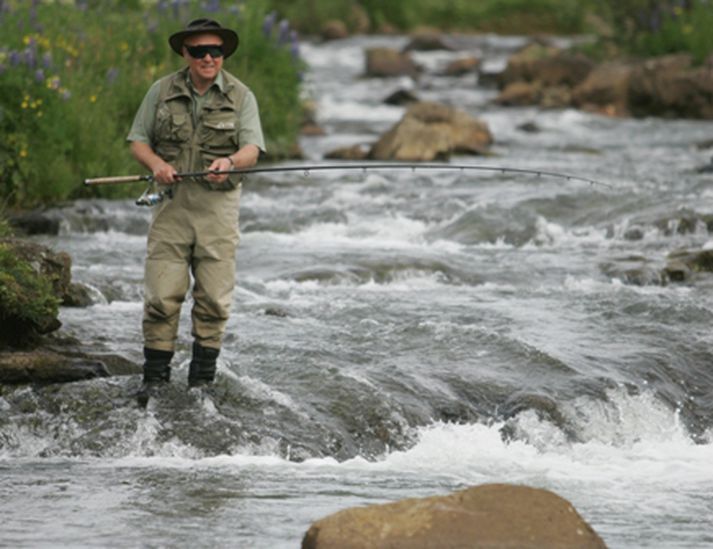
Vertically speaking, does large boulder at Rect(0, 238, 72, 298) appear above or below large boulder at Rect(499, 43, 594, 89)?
below

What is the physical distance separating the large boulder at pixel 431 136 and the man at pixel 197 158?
9.91m

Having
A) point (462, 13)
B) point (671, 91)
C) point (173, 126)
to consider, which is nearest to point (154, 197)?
point (173, 126)

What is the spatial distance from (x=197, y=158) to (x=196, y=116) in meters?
0.19

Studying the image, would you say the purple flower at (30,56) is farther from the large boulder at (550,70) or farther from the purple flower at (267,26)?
the large boulder at (550,70)

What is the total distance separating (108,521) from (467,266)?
6.05 m

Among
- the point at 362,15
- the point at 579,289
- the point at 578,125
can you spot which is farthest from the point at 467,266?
the point at 362,15

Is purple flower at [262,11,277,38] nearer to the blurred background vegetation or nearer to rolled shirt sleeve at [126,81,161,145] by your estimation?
the blurred background vegetation

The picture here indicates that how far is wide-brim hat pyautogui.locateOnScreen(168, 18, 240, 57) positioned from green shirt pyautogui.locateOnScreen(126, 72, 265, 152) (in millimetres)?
142

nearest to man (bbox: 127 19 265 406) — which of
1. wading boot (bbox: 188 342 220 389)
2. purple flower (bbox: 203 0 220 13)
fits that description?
wading boot (bbox: 188 342 220 389)

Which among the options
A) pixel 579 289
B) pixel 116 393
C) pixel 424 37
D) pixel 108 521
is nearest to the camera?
pixel 108 521

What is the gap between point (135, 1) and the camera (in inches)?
736

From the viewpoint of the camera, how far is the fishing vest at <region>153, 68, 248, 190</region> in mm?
7336

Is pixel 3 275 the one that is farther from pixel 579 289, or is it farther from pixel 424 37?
pixel 424 37

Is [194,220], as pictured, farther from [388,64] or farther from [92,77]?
[388,64]
